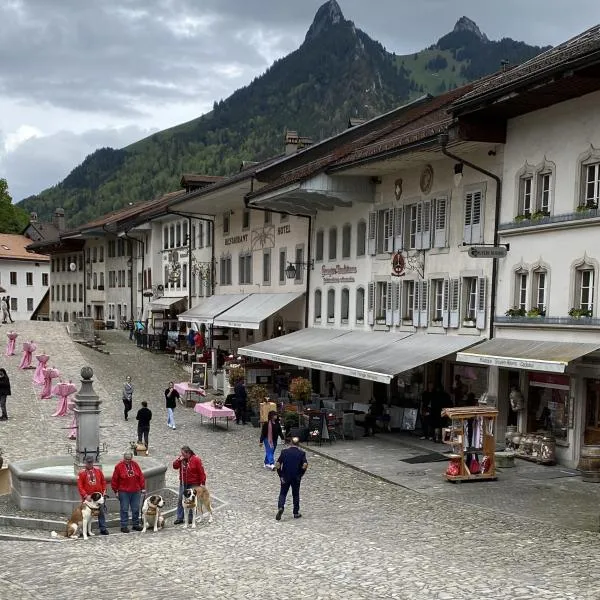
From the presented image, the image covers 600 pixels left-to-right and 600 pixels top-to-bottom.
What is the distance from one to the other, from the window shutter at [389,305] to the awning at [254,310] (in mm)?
7565

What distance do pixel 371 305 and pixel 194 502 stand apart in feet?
53.8

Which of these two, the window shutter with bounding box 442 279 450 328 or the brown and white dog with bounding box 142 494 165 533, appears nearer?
the brown and white dog with bounding box 142 494 165 533

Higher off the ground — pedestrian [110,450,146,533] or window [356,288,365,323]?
window [356,288,365,323]

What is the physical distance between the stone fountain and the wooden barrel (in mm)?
9271

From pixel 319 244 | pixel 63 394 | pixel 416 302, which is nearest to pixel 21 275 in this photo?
pixel 319 244

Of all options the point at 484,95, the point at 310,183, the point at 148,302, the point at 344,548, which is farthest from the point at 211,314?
the point at 344,548

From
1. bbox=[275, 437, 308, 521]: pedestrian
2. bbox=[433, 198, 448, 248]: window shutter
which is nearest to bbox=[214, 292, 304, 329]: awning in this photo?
bbox=[433, 198, 448, 248]: window shutter

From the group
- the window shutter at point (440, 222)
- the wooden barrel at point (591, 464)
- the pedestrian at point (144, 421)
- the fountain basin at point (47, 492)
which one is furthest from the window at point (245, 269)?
the fountain basin at point (47, 492)

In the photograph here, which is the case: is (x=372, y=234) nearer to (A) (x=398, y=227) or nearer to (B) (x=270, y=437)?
(A) (x=398, y=227)

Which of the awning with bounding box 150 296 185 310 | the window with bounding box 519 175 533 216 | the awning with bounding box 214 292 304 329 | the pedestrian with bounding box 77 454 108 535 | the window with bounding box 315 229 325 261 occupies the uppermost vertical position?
the window with bounding box 519 175 533 216

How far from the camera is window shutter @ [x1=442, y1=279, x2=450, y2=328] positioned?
26.4 m

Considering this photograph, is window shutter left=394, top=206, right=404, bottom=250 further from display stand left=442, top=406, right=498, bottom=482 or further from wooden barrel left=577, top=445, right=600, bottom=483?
wooden barrel left=577, top=445, right=600, bottom=483

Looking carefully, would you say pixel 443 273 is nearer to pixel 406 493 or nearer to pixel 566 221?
pixel 566 221

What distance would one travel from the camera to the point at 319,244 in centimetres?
3638
